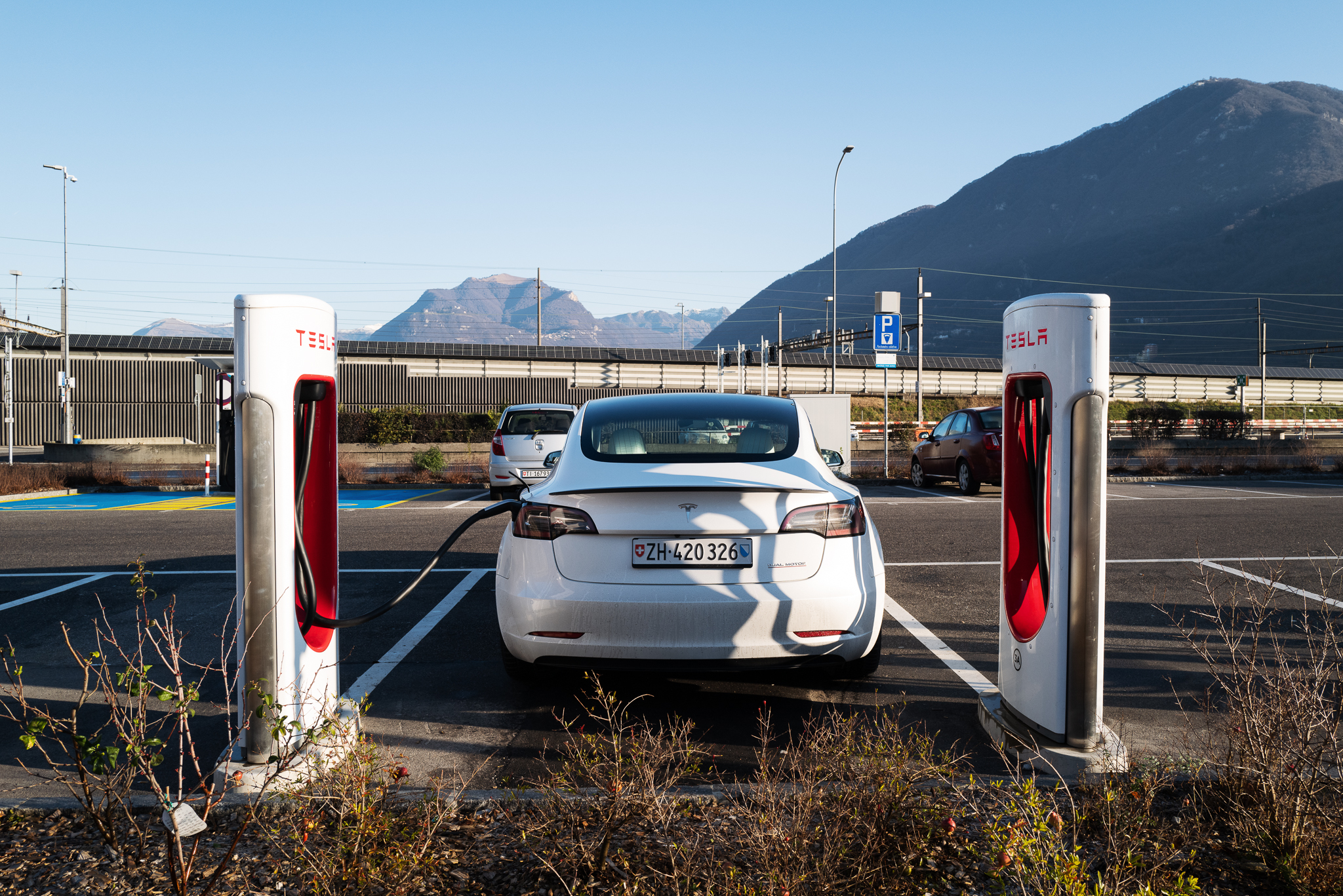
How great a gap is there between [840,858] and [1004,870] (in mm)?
433

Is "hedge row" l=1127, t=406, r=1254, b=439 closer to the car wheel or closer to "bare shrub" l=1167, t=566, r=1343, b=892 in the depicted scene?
the car wheel

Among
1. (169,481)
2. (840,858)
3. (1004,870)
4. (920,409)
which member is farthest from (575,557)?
(920,409)

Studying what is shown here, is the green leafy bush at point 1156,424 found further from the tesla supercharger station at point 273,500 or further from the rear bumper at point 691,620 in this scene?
the tesla supercharger station at point 273,500

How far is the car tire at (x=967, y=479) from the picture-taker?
16.4 meters

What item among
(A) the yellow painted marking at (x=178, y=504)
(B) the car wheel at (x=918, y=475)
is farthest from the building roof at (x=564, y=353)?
(A) the yellow painted marking at (x=178, y=504)

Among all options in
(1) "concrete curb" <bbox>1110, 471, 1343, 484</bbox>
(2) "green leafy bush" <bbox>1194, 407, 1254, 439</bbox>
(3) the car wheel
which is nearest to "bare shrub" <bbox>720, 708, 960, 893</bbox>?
(3) the car wheel

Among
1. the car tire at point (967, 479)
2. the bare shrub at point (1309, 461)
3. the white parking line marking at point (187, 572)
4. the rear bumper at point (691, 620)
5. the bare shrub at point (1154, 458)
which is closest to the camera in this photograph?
the rear bumper at point (691, 620)

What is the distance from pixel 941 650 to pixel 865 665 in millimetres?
1072

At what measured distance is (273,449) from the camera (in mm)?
3271

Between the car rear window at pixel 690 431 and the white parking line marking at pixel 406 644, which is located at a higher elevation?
the car rear window at pixel 690 431

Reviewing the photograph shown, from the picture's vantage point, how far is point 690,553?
393cm

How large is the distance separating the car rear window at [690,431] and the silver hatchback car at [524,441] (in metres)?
9.85

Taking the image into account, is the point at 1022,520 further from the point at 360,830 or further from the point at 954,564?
the point at 954,564

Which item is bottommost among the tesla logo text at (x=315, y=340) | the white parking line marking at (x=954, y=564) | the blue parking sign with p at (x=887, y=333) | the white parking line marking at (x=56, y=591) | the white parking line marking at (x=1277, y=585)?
the white parking line marking at (x=56, y=591)
